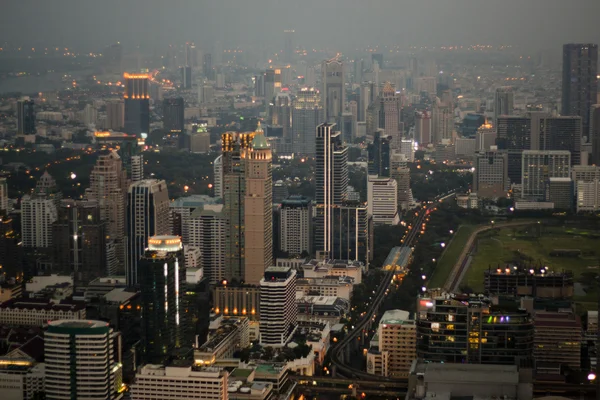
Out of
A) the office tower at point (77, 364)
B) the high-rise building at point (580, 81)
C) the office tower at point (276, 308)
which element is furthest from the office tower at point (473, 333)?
the office tower at point (276, 308)

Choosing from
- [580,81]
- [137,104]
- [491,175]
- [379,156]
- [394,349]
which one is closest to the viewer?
[394,349]

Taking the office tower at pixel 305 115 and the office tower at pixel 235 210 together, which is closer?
the office tower at pixel 235 210

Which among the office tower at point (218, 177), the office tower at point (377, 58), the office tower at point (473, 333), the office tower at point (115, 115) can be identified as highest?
the office tower at point (377, 58)

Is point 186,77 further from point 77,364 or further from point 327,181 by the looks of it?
point 77,364

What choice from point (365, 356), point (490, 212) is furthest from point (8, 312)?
point (490, 212)

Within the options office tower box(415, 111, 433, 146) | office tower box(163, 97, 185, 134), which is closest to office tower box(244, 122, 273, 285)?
office tower box(163, 97, 185, 134)

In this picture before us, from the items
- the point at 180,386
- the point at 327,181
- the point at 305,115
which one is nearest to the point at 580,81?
the point at 327,181

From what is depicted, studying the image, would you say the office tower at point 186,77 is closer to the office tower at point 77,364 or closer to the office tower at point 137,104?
the office tower at point 137,104
